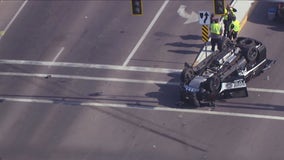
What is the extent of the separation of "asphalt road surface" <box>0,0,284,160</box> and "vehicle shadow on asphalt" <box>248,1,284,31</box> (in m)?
0.06

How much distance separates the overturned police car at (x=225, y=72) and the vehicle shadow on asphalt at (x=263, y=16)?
4.40 m

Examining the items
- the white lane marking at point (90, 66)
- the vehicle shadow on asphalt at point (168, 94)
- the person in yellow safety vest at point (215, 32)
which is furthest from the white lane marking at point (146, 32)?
the person in yellow safety vest at point (215, 32)

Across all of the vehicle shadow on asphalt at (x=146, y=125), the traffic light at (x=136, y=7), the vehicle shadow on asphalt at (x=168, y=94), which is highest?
the traffic light at (x=136, y=7)

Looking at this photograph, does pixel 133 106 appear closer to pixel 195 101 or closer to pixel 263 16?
pixel 195 101

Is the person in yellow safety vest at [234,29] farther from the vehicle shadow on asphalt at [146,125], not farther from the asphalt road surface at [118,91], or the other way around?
the vehicle shadow on asphalt at [146,125]

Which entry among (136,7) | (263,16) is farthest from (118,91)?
(263,16)

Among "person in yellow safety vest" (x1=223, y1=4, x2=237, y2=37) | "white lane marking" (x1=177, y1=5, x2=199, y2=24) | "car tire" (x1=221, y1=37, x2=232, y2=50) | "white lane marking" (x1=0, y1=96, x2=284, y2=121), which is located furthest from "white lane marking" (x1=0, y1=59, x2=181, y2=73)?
"white lane marking" (x1=177, y1=5, x2=199, y2=24)

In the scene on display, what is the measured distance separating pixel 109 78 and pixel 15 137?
19.6 ft

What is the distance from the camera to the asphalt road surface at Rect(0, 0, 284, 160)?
28.4 m

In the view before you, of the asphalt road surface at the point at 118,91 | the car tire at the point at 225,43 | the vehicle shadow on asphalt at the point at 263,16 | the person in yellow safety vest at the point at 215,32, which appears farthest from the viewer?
the vehicle shadow on asphalt at the point at 263,16

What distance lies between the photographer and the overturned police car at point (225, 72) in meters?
30.7

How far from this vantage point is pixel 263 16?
3878 cm

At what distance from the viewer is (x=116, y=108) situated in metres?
31.3

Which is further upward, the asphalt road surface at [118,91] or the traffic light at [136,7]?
the traffic light at [136,7]
